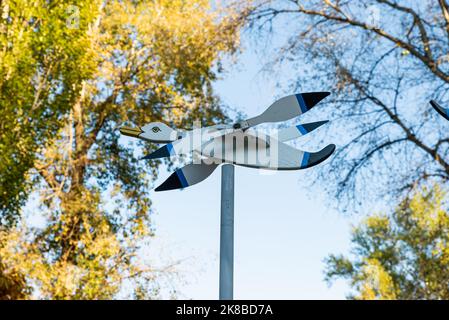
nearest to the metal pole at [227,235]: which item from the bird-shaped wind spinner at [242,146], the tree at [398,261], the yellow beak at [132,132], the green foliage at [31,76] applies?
the bird-shaped wind spinner at [242,146]

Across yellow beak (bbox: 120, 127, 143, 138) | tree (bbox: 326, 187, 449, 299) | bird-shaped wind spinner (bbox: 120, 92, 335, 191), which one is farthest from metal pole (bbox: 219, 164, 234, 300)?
tree (bbox: 326, 187, 449, 299)

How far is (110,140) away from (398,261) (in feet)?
34.1

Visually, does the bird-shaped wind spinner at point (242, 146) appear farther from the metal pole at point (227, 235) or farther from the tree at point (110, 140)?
the tree at point (110, 140)

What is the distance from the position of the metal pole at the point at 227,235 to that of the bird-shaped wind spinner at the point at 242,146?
153 millimetres

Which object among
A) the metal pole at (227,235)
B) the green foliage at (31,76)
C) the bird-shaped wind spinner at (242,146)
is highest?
the green foliage at (31,76)

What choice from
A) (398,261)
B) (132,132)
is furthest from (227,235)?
(398,261)

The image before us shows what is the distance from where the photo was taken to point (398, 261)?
64.2ft

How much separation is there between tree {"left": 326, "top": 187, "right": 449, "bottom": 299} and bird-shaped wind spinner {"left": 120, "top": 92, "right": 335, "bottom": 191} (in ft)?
36.4

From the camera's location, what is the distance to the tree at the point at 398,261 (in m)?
15.8

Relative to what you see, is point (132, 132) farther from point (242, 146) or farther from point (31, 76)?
point (31, 76)

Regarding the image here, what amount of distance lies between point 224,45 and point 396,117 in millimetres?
2865

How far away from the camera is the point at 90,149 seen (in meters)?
12.9

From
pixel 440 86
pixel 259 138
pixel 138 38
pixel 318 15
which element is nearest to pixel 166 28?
pixel 138 38

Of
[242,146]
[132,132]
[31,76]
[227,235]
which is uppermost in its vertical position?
[31,76]
